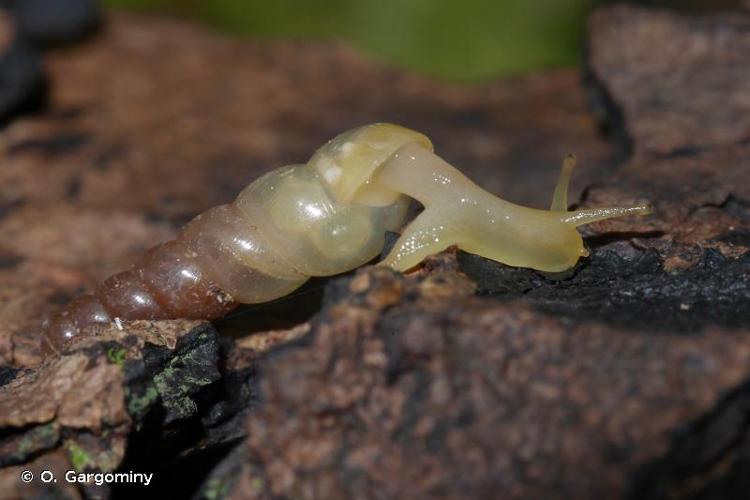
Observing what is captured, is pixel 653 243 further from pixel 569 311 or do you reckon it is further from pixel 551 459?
pixel 551 459

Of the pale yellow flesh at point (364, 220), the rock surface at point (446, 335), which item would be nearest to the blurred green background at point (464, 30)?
the rock surface at point (446, 335)

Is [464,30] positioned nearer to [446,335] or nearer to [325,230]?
[325,230]

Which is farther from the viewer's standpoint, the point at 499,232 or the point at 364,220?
the point at 364,220

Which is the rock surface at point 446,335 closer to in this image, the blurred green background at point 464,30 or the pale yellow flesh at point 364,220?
the pale yellow flesh at point 364,220

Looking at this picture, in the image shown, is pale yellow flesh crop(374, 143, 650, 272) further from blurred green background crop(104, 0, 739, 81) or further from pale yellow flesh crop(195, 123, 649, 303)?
blurred green background crop(104, 0, 739, 81)

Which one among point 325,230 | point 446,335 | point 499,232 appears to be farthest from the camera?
point 325,230

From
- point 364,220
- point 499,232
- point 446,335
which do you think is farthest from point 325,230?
point 446,335
